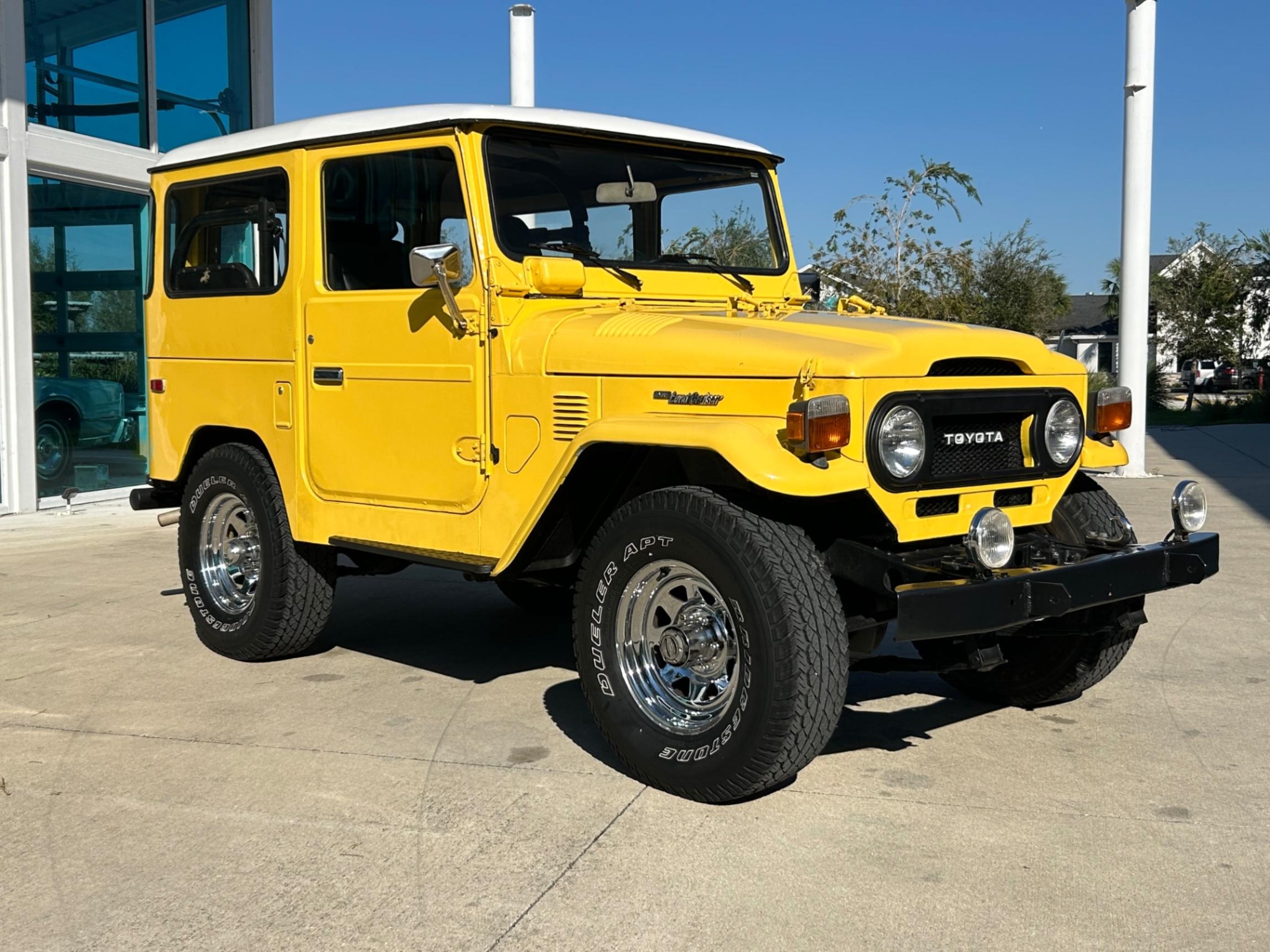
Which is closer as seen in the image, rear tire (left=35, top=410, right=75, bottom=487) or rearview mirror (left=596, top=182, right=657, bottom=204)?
rearview mirror (left=596, top=182, right=657, bottom=204)

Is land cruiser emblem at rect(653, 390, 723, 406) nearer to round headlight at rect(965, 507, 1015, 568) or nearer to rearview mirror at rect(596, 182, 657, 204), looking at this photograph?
round headlight at rect(965, 507, 1015, 568)

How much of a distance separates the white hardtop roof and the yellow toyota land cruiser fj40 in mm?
20

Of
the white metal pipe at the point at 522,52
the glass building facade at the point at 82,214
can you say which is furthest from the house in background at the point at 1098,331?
the glass building facade at the point at 82,214

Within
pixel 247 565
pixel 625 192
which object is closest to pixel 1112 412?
pixel 625 192

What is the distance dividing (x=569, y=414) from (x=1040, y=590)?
166cm

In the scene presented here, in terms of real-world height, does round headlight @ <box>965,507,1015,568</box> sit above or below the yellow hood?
below

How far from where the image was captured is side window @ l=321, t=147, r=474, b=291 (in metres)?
5.12

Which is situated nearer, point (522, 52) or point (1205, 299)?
point (522, 52)

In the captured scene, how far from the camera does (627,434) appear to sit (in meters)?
4.23

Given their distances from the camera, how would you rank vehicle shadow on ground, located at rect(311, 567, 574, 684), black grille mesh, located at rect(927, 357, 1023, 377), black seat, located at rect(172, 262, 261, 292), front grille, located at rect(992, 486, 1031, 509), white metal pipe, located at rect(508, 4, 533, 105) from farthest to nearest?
white metal pipe, located at rect(508, 4, 533, 105)
vehicle shadow on ground, located at rect(311, 567, 574, 684)
black seat, located at rect(172, 262, 261, 292)
front grille, located at rect(992, 486, 1031, 509)
black grille mesh, located at rect(927, 357, 1023, 377)

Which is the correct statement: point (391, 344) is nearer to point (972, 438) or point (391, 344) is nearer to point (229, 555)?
point (229, 555)

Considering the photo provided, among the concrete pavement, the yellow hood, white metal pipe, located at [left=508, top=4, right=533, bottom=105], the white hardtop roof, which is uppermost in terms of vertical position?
white metal pipe, located at [left=508, top=4, right=533, bottom=105]

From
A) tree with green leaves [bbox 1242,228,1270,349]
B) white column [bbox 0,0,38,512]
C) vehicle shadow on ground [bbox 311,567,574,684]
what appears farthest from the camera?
tree with green leaves [bbox 1242,228,1270,349]

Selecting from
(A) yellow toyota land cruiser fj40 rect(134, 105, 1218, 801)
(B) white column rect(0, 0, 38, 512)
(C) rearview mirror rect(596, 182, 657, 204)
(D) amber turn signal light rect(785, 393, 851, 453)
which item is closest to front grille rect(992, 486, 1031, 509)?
(A) yellow toyota land cruiser fj40 rect(134, 105, 1218, 801)
